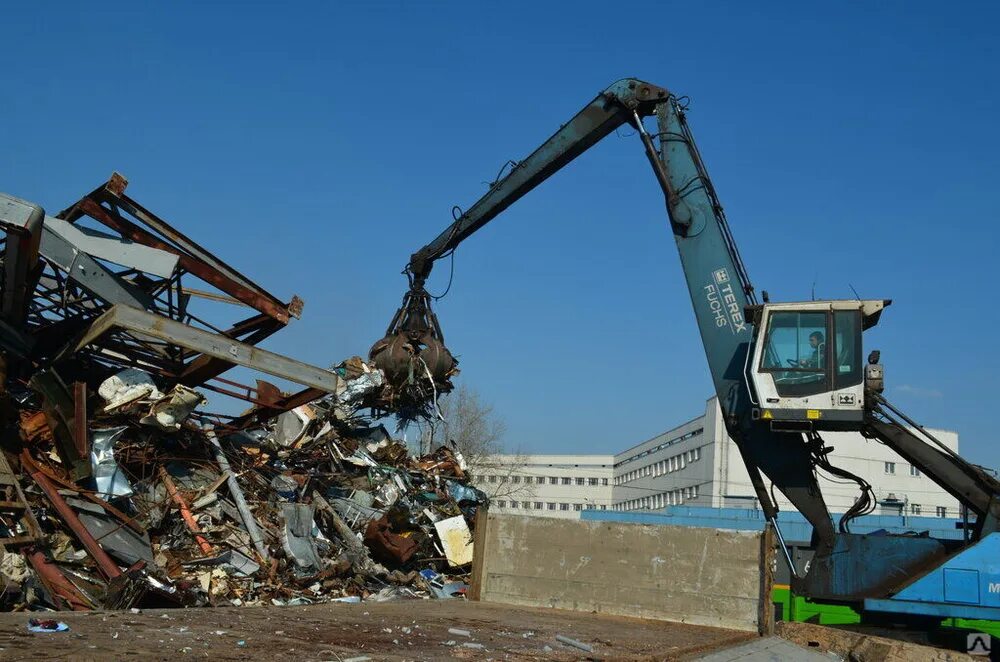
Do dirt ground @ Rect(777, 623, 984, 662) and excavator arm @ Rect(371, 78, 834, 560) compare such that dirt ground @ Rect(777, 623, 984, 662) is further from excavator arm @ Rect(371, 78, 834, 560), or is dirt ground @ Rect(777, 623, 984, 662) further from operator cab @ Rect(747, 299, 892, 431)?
operator cab @ Rect(747, 299, 892, 431)

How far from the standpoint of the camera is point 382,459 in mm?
13867

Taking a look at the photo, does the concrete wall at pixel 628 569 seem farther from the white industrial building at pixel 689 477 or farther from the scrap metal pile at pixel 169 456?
the white industrial building at pixel 689 477

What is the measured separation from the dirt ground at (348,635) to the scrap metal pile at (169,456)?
142 centimetres

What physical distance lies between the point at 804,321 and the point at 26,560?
25.3 feet

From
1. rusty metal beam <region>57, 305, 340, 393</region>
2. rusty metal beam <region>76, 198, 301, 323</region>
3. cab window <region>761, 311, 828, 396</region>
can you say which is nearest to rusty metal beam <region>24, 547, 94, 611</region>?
rusty metal beam <region>57, 305, 340, 393</region>

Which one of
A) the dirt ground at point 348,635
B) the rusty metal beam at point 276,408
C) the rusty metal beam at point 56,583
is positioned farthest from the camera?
the rusty metal beam at point 276,408

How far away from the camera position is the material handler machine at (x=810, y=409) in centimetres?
853

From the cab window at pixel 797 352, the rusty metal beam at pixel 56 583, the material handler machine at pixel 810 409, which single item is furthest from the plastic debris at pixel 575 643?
the rusty metal beam at pixel 56 583

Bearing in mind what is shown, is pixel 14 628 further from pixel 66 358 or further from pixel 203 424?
pixel 203 424

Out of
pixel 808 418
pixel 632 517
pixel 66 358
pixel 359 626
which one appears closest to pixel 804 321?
pixel 808 418

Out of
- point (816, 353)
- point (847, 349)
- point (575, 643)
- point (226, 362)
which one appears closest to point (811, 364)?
point (816, 353)

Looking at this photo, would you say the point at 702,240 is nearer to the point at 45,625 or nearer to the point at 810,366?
the point at 810,366

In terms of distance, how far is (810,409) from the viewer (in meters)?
9.09

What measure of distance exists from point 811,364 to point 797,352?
0.19 meters
